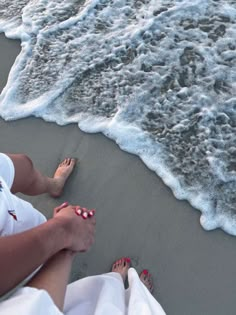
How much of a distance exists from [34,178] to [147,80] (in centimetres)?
84

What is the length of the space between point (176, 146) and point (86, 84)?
60cm

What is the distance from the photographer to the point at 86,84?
217 centimetres

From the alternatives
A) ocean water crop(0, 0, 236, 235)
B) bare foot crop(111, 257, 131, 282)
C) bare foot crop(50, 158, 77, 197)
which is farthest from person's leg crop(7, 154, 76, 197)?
bare foot crop(111, 257, 131, 282)

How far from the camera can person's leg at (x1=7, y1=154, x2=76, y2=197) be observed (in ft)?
4.76

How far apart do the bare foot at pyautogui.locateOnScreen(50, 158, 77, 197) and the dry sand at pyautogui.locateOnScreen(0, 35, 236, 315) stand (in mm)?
34

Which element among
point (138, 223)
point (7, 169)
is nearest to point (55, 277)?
point (7, 169)

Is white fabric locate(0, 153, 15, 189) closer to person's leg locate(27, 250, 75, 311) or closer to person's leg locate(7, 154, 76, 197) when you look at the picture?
person's leg locate(7, 154, 76, 197)

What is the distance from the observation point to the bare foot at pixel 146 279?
1554 mm

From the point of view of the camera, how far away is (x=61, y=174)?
5.95 feet

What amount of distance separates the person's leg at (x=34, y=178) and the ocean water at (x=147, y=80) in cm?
25

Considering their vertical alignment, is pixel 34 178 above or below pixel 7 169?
below

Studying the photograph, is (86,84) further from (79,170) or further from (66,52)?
(79,170)

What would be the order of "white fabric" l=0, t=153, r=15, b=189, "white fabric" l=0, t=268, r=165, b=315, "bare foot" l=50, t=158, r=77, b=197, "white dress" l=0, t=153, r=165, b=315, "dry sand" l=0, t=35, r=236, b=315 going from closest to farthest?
"white fabric" l=0, t=268, r=165, b=315, "white dress" l=0, t=153, r=165, b=315, "white fabric" l=0, t=153, r=15, b=189, "dry sand" l=0, t=35, r=236, b=315, "bare foot" l=50, t=158, r=77, b=197

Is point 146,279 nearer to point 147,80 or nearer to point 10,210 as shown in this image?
point 10,210
